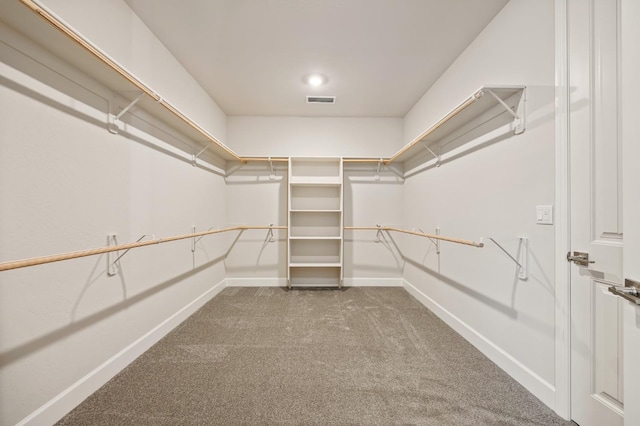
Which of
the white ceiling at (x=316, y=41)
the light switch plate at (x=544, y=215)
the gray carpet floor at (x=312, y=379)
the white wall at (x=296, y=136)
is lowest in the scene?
the gray carpet floor at (x=312, y=379)

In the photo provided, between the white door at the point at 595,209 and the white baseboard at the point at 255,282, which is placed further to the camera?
the white baseboard at the point at 255,282

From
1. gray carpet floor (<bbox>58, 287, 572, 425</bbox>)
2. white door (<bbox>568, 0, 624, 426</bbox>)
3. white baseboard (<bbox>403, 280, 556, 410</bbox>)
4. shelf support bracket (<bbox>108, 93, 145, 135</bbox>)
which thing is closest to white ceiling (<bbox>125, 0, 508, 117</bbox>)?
shelf support bracket (<bbox>108, 93, 145, 135</bbox>)

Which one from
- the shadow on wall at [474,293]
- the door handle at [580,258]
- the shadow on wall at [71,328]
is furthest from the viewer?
the shadow on wall at [474,293]

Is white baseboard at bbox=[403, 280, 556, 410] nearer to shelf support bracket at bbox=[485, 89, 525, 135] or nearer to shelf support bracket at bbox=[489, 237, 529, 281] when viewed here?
shelf support bracket at bbox=[489, 237, 529, 281]

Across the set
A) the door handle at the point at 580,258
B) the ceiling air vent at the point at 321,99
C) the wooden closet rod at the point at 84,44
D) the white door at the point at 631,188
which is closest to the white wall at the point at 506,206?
the door handle at the point at 580,258

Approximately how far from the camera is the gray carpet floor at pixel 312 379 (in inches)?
50.4

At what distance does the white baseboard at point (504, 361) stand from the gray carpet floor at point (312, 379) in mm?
42

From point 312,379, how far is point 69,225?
1662 mm

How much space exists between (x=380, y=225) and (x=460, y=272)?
157 centimetres

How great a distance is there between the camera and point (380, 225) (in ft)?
12.1

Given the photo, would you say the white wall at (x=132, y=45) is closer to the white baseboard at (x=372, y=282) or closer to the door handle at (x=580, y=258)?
the door handle at (x=580, y=258)

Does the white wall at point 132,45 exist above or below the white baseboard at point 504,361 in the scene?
above

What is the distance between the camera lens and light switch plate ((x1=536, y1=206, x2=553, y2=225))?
1337 millimetres

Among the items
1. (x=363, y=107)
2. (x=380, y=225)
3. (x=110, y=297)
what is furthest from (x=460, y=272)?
(x=110, y=297)
